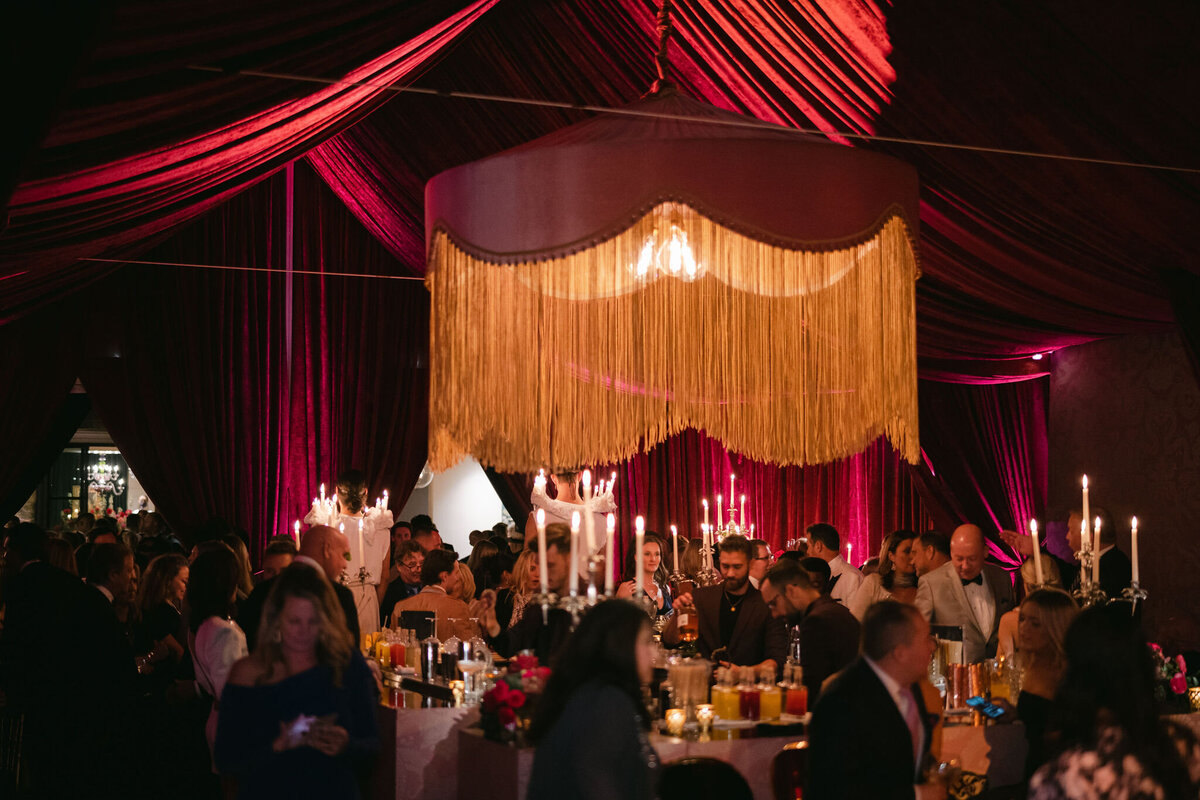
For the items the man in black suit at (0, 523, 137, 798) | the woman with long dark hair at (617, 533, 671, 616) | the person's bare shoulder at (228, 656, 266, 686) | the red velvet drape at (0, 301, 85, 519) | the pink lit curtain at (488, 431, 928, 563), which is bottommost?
the man in black suit at (0, 523, 137, 798)

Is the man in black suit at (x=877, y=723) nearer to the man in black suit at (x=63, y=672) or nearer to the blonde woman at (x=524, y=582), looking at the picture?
the blonde woman at (x=524, y=582)

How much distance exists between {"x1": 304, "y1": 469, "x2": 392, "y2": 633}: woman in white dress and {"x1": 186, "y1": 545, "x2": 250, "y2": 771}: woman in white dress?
2.16 m

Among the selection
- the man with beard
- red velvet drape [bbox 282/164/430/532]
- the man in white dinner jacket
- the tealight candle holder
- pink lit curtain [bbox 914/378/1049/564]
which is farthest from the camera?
red velvet drape [bbox 282/164/430/532]

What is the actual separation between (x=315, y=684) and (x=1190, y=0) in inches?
132

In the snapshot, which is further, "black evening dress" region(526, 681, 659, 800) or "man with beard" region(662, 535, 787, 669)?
"man with beard" region(662, 535, 787, 669)

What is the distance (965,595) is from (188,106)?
413 centimetres

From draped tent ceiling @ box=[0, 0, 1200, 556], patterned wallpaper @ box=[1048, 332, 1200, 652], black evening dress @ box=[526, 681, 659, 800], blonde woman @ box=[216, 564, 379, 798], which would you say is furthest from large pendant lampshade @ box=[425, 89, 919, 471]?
patterned wallpaper @ box=[1048, 332, 1200, 652]

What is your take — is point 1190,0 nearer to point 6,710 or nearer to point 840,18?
point 840,18

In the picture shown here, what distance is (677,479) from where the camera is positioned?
11.7m

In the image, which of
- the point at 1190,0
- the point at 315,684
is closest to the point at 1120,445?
the point at 1190,0

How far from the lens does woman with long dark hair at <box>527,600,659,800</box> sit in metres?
2.79

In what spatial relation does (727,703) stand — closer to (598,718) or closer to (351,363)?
(598,718)

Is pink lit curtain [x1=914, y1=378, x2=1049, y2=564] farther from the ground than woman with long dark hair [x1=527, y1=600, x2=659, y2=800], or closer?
farther from the ground

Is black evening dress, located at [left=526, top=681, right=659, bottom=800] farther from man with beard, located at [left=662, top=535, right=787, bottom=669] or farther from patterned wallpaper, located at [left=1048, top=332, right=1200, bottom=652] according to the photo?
patterned wallpaper, located at [left=1048, top=332, right=1200, bottom=652]
